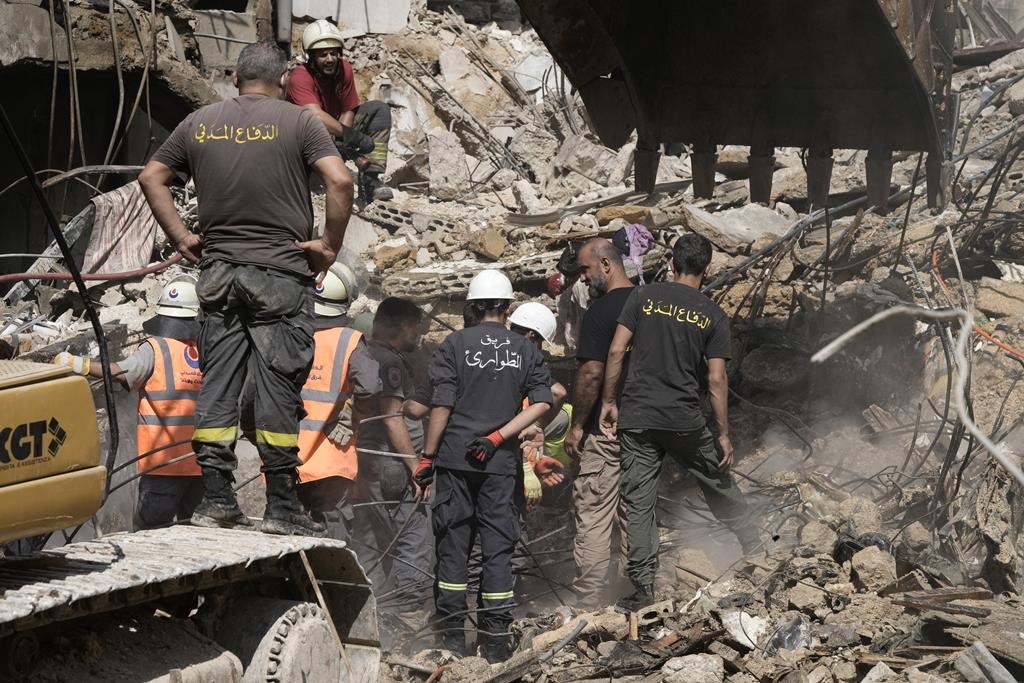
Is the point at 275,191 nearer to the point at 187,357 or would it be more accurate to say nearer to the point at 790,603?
the point at 187,357

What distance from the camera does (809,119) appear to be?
8336 millimetres

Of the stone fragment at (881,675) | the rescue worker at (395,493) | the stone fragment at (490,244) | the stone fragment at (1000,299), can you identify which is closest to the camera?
the stone fragment at (881,675)

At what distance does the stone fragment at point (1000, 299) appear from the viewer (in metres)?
9.96

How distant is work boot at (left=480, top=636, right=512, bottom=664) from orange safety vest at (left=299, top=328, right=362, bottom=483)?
51.4 inches

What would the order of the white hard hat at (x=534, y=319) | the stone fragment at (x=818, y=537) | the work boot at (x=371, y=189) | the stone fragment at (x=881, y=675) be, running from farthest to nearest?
the work boot at (x=371, y=189) < the white hard hat at (x=534, y=319) < the stone fragment at (x=818, y=537) < the stone fragment at (x=881, y=675)

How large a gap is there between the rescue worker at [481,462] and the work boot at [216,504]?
76.1 inches

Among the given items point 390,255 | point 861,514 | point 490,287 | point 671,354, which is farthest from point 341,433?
point 390,255

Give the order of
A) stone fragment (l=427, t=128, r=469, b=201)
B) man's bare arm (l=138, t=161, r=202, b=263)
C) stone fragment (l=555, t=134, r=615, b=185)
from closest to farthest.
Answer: man's bare arm (l=138, t=161, r=202, b=263) → stone fragment (l=427, t=128, r=469, b=201) → stone fragment (l=555, t=134, r=615, b=185)

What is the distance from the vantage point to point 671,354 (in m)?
7.04

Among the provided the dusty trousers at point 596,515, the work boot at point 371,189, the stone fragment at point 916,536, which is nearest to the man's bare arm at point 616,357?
the dusty trousers at point 596,515

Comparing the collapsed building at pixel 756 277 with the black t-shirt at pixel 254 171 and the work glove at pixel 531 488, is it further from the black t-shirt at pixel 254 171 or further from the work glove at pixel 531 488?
the black t-shirt at pixel 254 171

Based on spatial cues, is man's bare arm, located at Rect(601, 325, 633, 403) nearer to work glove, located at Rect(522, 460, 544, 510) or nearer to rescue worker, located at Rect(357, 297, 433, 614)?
work glove, located at Rect(522, 460, 544, 510)

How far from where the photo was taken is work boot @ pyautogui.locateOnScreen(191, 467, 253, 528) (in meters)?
4.83

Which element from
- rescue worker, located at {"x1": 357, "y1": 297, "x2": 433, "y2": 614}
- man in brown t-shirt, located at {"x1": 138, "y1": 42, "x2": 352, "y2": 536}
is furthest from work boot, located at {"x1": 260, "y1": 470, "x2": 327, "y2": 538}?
rescue worker, located at {"x1": 357, "y1": 297, "x2": 433, "y2": 614}
